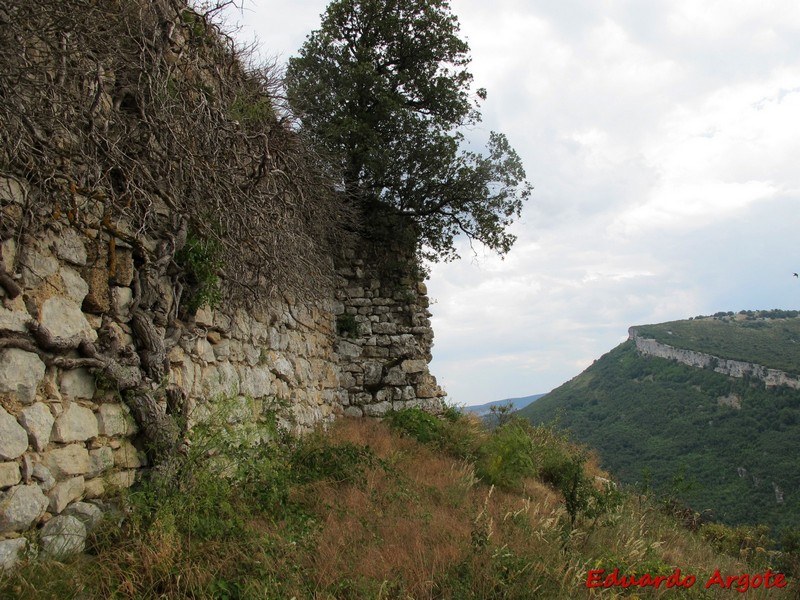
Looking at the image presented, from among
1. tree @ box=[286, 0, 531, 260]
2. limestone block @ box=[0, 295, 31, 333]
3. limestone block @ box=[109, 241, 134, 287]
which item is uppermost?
tree @ box=[286, 0, 531, 260]

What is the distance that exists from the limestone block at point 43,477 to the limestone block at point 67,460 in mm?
41

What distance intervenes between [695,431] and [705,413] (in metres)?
3.52

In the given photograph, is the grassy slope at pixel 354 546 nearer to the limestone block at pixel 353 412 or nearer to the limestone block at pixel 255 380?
the limestone block at pixel 255 380

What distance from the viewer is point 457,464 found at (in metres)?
7.79

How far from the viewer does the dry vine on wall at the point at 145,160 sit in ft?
11.0

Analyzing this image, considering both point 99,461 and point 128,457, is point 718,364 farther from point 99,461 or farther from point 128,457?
point 99,461

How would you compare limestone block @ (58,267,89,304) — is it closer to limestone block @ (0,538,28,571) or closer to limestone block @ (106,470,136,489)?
limestone block @ (106,470,136,489)

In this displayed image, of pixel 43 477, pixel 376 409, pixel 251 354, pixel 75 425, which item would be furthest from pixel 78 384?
pixel 376 409

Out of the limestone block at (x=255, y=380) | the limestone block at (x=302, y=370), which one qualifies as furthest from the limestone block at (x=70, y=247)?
the limestone block at (x=302, y=370)

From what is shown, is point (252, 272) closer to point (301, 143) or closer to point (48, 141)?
point (301, 143)

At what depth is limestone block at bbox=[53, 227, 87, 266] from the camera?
11.9 feet

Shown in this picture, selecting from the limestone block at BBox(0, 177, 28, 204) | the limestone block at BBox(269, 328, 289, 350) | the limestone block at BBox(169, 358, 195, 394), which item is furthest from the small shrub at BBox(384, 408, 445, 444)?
the limestone block at BBox(0, 177, 28, 204)

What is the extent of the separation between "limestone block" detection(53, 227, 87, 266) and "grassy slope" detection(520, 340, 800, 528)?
7.36 meters

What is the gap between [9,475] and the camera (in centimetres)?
306
